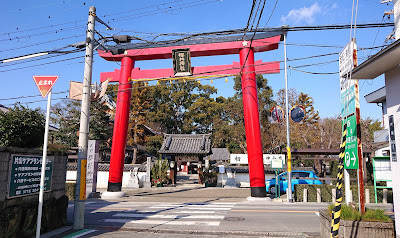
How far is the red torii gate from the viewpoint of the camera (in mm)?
14992

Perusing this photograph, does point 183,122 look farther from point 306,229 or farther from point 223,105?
point 306,229

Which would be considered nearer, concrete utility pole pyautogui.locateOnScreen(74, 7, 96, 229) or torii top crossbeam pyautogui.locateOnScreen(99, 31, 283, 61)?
concrete utility pole pyautogui.locateOnScreen(74, 7, 96, 229)

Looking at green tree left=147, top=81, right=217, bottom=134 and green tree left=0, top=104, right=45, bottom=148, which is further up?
green tree left=147, top=81, right=217, bottom=134

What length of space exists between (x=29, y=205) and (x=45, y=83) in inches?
127

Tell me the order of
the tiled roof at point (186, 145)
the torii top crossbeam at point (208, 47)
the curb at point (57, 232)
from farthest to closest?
1. the tiled roof at point (186, 145)
2. the torii top crossbeam at point (208, 47)
3. the curb at point (57, 232)

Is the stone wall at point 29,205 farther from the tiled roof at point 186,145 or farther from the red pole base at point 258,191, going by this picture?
the tiled roof at point 186,145

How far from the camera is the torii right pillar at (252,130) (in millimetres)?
14836

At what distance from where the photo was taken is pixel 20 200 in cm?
682

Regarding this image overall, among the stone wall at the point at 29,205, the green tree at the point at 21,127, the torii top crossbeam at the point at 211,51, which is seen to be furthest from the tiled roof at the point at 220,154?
the stone wall at the point at 29,205

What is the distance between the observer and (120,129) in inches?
675

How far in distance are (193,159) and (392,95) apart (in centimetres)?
2085

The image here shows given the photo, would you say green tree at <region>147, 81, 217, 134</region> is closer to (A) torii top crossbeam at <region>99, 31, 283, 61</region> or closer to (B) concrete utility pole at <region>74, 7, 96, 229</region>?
(A) torii top crossbeam at <region>99, 31, 283, 61</region>

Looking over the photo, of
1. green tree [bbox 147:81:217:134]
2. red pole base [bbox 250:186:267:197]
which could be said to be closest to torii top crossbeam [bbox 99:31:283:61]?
red pole base [bbox 250:186:267:197]

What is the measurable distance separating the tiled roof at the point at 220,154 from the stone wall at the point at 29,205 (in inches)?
1525
